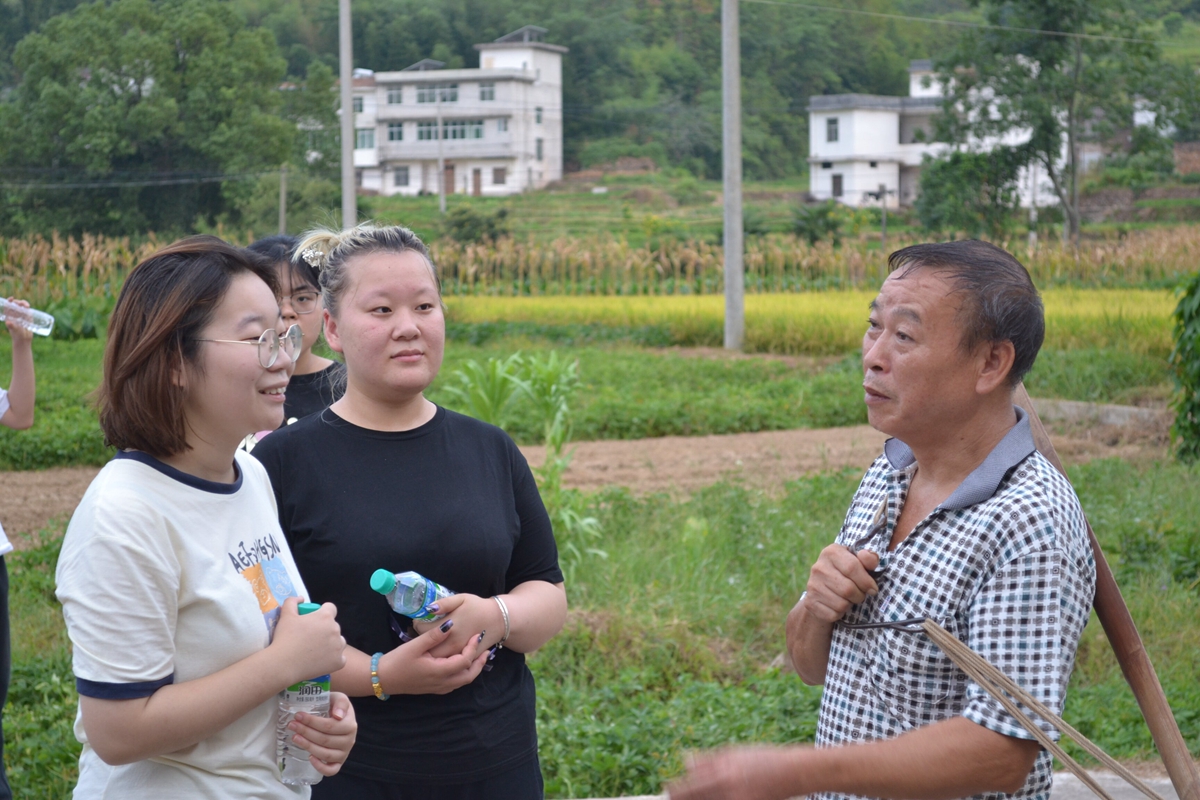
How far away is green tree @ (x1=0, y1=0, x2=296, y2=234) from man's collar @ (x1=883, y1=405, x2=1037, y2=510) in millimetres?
26117

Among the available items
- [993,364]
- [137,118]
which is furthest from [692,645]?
[137,118]

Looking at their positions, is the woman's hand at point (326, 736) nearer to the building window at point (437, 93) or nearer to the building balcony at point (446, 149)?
the building balcony at point (446, 149)

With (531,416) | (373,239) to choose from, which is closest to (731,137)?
(531,416)

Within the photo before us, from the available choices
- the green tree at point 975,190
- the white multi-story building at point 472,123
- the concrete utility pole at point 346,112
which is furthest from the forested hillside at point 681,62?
the concrete utility pole at point 346,112

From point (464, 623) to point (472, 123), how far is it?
185ft

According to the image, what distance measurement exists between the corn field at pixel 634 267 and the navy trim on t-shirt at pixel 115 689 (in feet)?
69.2

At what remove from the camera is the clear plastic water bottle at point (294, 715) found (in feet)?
5.84

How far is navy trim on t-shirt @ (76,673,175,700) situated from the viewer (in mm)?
1581

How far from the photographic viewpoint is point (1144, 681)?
5.77 ft

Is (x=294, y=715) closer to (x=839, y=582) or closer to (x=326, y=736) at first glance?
(x=326, y=736)

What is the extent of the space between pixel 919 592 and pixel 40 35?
91.6 feet

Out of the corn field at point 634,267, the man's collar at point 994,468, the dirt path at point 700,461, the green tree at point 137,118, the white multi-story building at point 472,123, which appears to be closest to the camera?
the man's collar at point 994,468

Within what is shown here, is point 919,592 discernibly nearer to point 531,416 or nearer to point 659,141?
point 531,416

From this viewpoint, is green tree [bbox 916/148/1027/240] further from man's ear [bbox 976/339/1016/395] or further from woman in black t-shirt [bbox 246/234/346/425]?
man's ear [bbox 976/339/1016/395]
